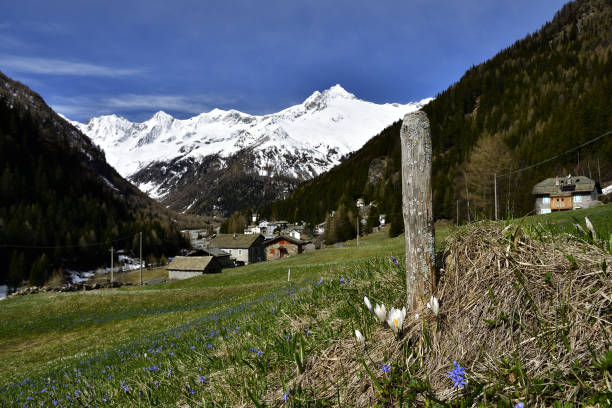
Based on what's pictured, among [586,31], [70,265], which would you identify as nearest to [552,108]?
[586,31]

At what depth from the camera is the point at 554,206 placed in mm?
80000

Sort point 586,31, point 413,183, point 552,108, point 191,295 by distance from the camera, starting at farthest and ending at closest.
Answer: point 586,31 < point 552,108 < point 191,295 < point 413,183

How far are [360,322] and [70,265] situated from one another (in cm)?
12933

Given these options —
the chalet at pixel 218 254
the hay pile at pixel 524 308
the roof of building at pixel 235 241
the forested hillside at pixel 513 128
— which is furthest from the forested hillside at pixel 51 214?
the hay pile at pixel 524 308

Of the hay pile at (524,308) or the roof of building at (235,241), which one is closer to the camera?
the hay pile at (524,308)

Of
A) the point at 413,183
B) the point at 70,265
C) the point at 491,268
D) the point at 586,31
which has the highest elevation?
the point at 586,31

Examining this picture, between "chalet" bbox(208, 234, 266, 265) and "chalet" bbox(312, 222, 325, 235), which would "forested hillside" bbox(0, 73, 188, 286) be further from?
"chalet" bbox(312, 222, 325, 235)

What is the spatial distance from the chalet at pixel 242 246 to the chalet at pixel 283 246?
4.14m

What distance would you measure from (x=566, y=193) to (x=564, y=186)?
1.76 m

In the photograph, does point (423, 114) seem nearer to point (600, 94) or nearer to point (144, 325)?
point (144, 325)

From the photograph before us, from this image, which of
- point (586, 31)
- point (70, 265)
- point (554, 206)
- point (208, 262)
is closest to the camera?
point (208, 262)

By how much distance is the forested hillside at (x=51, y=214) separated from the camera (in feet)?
309

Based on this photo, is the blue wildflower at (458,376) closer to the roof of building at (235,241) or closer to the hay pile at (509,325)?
the hay pile at (509,325)

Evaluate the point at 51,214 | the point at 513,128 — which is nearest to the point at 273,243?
the point at 51,214
